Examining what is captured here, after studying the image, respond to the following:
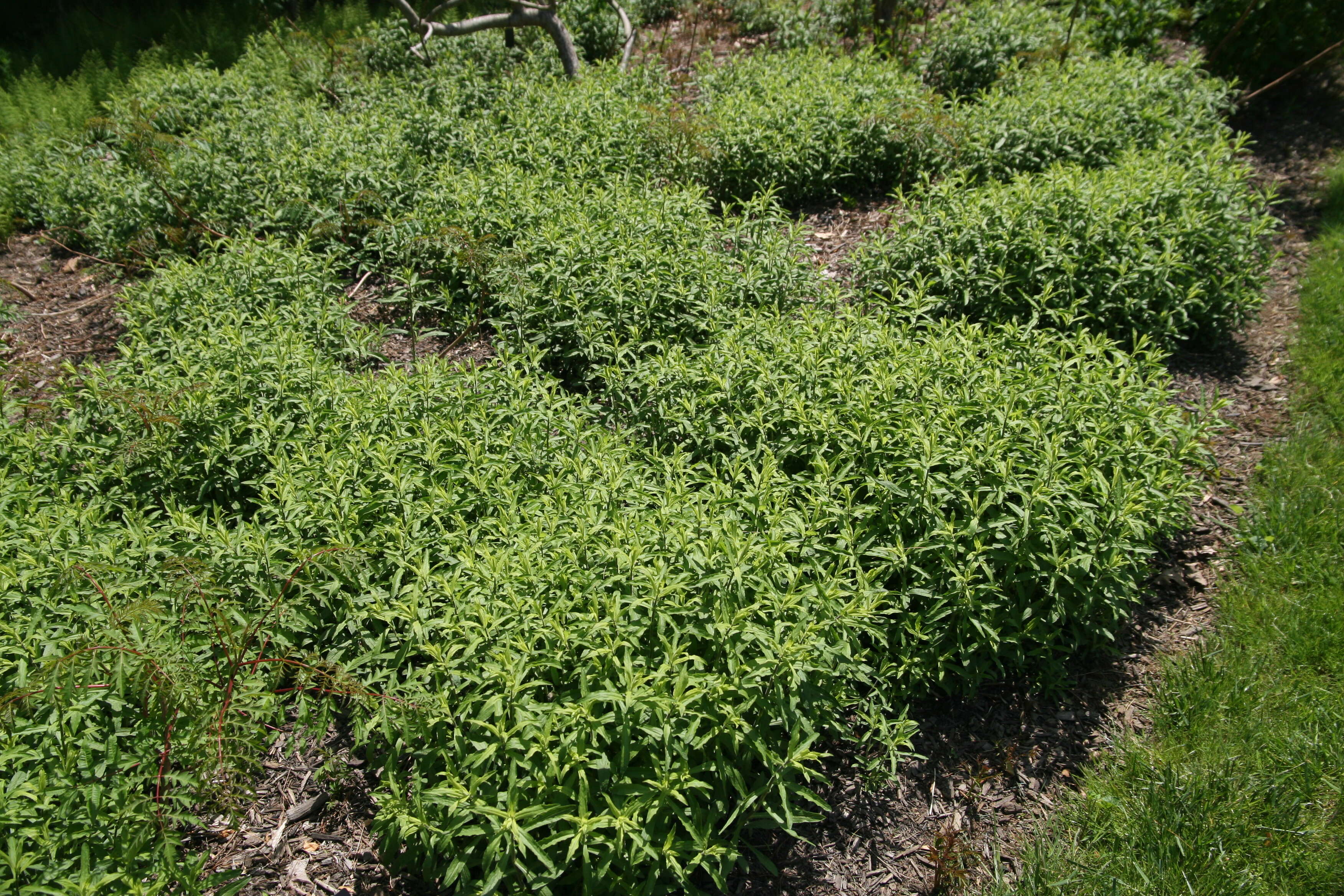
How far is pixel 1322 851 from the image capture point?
9.95ft

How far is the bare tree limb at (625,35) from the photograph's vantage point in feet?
29.1

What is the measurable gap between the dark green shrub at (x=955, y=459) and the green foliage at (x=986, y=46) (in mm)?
4764

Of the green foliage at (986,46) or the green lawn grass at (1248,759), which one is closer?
the green lawn grass at (1248,759)

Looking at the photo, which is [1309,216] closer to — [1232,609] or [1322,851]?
[1232,609]

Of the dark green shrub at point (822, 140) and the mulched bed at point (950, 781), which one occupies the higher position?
the dark green shrub at point (822, 140)

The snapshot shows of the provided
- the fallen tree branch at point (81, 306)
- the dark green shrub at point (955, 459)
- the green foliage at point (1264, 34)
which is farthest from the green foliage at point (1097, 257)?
the fallen tree branch at point (81, 306)

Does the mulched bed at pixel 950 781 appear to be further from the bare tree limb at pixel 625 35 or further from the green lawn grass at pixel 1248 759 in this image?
the bare tree limb at pixel 625 35

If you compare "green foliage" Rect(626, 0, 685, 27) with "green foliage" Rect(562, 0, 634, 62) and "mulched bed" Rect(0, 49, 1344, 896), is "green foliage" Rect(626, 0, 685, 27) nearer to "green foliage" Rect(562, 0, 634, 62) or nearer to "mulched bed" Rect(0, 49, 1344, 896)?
"green foliage" Rect(562, 0, 634, 62)

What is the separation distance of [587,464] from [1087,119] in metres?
5.45

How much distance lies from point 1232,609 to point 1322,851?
3.92 ft

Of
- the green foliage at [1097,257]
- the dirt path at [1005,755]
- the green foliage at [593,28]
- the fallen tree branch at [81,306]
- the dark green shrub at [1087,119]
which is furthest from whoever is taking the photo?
the green foliage at [593,28]

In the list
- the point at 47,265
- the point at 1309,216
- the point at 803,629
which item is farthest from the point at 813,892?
the point at 47,265

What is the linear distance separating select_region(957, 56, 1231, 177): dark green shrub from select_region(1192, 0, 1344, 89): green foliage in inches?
41.3

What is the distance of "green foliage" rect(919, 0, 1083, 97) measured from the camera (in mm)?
8133
